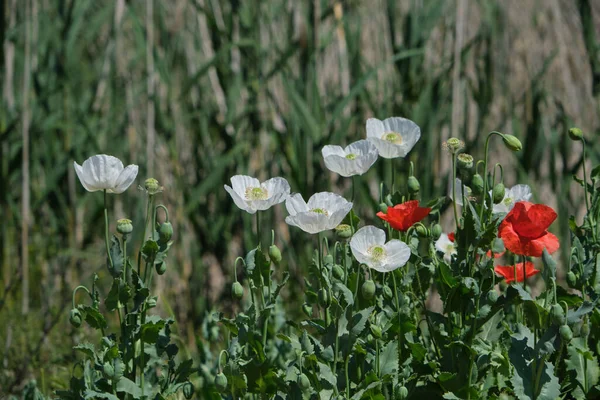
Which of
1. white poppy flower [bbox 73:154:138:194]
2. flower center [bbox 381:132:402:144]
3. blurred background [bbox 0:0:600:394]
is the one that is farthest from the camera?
blurred background [bbox 0:0:600:394]

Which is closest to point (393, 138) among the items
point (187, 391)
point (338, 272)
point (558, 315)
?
point (338, 272)

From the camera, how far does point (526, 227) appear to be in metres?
1.05

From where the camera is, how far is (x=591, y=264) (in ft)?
3.50

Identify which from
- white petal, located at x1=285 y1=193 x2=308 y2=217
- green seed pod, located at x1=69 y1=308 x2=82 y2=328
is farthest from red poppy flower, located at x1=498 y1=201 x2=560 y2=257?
green seed pod, located at x1=69 y1=308 x2=82 y2=328

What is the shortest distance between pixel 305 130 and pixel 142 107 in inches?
38.0

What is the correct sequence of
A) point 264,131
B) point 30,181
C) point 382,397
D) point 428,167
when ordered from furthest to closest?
1. point 30,181
2. point 264,131
3. point 428,167
4. point 382,397

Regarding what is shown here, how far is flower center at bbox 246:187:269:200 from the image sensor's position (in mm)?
1082

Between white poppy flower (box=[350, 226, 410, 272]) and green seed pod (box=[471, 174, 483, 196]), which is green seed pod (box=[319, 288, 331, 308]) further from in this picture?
green seed pod (box=[471, 174, 483, 196])

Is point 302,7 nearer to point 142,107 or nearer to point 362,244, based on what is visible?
point 142,107

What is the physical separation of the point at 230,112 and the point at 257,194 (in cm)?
109

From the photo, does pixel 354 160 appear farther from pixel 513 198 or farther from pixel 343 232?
pixel 513 198

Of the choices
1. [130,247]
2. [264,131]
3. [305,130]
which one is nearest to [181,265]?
[130,247]

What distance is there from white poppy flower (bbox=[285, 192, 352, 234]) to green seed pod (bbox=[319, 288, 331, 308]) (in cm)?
8

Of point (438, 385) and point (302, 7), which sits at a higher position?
point (302, 7)
